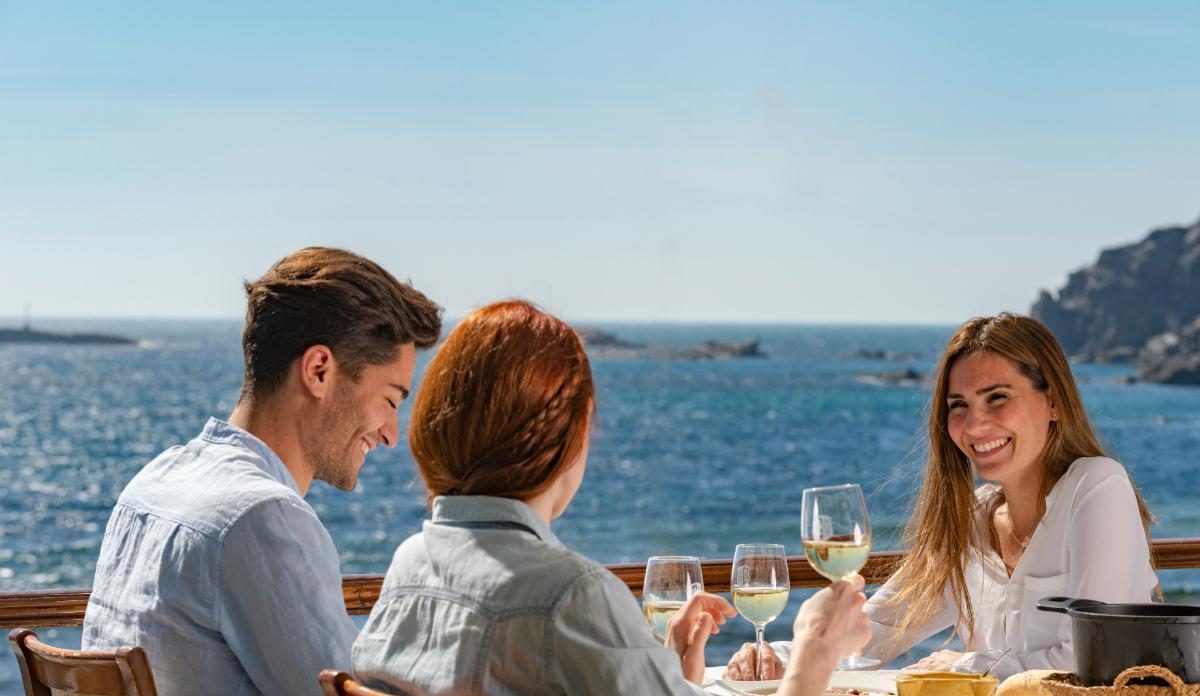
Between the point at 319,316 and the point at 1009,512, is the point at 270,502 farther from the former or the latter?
the point at 1009,512

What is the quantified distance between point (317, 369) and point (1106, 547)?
4.76 feet

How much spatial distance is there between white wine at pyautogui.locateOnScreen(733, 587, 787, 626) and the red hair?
699 mm

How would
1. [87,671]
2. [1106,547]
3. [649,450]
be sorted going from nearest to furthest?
[87,671] < [1106,547] < [649,450]

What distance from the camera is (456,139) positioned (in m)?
49.5

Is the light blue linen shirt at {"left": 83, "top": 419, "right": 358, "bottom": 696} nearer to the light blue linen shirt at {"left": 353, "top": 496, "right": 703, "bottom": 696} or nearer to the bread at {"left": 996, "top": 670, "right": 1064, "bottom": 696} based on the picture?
the light blue linen shirt at {"left": 353, "top": 496, "right": 703, "bottom": 696}

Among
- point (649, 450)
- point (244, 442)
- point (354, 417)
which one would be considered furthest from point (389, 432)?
point (649, 450)

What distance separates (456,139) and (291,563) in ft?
159

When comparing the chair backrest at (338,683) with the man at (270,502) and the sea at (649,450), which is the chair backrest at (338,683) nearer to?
the man at (270,502)

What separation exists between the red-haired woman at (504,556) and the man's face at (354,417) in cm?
71

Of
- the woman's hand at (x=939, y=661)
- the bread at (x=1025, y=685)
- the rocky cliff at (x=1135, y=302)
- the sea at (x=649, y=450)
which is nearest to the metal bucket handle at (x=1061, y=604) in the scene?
the bread at (x=1025, y=685)

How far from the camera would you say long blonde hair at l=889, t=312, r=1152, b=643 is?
2775mm

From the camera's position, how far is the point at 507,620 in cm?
142

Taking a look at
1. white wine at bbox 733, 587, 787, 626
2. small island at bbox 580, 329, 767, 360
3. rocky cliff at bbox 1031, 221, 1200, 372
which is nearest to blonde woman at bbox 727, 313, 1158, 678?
white wine at bbox 733, 587, 787, 626

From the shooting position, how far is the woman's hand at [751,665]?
230 cm
